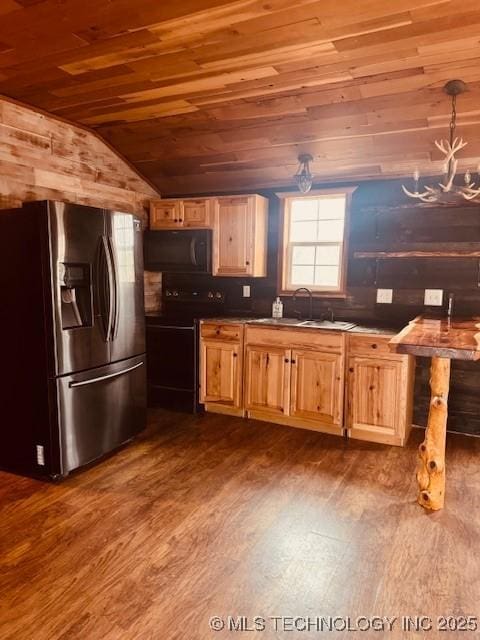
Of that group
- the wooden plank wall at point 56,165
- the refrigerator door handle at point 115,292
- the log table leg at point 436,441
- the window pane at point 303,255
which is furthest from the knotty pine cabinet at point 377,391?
the wooden plank wall at point 56,165

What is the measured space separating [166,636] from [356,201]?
3518 mm

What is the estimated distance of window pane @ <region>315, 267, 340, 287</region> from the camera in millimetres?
4176

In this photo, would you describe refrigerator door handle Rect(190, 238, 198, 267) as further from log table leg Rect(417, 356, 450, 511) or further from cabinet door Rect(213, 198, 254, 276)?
log table leg Rect(417, 356, 450, 511)

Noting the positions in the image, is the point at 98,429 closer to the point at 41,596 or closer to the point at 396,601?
the point at 41,596

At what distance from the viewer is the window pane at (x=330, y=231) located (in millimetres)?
4133

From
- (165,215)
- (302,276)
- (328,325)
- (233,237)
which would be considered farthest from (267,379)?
(165,215)

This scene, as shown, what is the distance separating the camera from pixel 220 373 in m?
4.04

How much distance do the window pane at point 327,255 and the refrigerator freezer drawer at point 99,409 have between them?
1927mm

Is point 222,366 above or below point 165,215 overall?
below

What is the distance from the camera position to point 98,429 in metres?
3.05

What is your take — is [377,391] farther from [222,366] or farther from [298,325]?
[222,366]

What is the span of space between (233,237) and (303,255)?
27.9 inches

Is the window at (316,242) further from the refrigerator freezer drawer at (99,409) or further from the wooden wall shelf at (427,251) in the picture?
the refrigerator freezer drawer at (99,409)

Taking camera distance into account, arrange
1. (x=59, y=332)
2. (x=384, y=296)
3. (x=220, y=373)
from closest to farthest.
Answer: (x=59, y=332), (x=384, y=296), (x=220, y=373)
